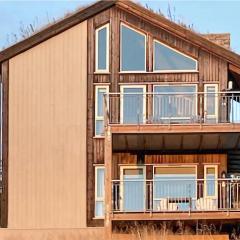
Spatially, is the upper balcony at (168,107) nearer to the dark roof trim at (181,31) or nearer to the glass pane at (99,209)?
the dark roof trim at (181,31)

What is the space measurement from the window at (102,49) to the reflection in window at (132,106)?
4.22ft

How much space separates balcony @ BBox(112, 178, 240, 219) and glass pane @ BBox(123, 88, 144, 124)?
231 cm

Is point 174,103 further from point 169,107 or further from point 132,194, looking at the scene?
point 132,194

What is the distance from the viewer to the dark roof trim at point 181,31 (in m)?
25.4

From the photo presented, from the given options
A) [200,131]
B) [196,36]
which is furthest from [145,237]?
[196,36]

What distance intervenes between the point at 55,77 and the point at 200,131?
6.29 m

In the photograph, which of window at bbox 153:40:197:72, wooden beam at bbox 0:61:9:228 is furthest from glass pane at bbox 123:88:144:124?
wooden beam at bbox 0:61:9:228

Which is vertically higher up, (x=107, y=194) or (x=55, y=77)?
(x=55, y=77)

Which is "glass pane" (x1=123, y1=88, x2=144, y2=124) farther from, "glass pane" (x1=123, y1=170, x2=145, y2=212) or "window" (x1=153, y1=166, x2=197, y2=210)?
"glass pane" (x1=123, y1=170, x2=145, y2=212)

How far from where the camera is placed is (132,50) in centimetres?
2614

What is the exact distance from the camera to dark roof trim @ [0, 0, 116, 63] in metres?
25.9

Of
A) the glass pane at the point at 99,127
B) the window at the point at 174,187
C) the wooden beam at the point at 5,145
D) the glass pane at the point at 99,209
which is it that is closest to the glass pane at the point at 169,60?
the glass pane at the point at 99,127

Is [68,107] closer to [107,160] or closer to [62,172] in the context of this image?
[62,172]

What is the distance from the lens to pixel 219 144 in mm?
25078
